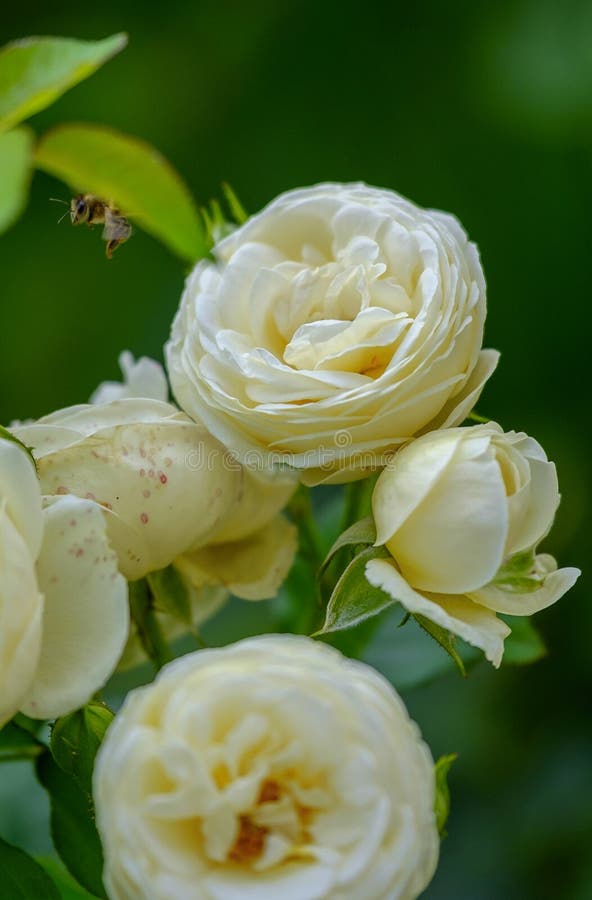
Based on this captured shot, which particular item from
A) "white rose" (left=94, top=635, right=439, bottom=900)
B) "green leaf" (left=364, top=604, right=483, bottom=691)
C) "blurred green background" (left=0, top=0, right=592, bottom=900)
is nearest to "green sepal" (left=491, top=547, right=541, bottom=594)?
"white rose" (left=94, top=635, right=439, bottom=900)

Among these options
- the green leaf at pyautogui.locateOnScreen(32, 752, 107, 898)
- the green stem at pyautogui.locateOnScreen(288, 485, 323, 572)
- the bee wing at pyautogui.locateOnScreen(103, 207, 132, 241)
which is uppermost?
the bee wing at pyautogui.locateOnScreen(103, 207, 132, 241)

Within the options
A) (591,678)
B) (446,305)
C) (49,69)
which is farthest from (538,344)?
(49,69)

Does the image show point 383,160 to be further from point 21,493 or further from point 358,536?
point 21,493

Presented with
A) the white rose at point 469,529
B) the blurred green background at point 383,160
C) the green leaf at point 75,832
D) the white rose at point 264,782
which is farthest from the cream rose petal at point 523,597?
the blurred green background at point 383,160

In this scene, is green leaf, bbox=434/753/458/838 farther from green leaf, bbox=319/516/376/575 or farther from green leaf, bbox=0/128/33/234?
green leaf, bbox=0/128/33/234

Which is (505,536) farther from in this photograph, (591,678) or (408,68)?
(408,68)

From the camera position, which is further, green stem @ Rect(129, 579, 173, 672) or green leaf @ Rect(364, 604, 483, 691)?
green leaf @ Rect(364, 604, 483, 691)

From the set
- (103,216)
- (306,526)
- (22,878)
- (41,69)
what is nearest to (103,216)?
(103,216)
